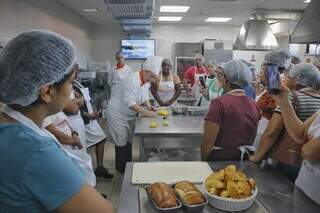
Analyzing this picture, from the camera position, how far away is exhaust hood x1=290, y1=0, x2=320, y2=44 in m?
3.28

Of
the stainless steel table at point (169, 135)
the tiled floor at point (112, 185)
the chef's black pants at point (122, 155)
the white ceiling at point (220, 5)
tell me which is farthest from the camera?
the white ceiling at point (220, 5)

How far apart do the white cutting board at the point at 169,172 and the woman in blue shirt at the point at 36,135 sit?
59cm

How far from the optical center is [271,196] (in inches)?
49.2

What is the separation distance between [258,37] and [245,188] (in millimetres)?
4332

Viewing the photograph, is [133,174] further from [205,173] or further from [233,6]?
[233,6]

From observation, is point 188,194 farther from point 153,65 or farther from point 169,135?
point 153,65

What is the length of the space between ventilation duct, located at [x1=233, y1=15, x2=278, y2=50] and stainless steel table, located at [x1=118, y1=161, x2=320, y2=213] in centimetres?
389

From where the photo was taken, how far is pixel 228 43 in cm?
815

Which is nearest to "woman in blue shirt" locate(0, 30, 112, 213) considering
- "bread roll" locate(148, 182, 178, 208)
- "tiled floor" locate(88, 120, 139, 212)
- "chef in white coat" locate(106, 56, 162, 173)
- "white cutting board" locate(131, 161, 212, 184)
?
"bread roll" locate(148, 182, 178, 208)

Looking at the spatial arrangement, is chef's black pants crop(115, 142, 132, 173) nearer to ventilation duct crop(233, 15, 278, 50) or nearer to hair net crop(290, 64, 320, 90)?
hair net crop(290, 64, 320, 90)

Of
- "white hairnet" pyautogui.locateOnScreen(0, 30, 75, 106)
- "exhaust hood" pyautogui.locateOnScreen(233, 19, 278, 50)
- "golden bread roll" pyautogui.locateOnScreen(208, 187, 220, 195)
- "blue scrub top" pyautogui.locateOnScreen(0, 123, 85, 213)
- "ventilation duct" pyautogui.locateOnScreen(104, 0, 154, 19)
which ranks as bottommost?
"golden bread roll" pyautogui.locateOnScreen(208, 187, 220, 195)

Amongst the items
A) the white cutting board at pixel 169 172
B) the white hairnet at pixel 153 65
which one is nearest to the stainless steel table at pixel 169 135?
the white hairnet at pixel 153 65

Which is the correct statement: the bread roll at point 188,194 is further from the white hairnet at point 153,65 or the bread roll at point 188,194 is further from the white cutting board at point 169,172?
the white hairnet at point 153,65

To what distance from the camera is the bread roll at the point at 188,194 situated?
111 centimetres
